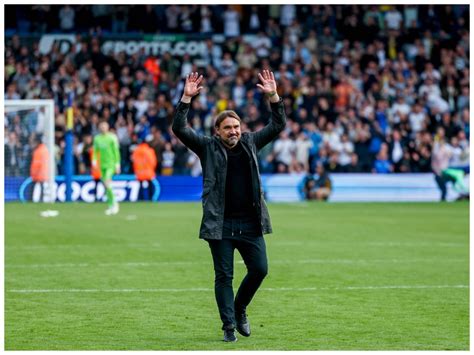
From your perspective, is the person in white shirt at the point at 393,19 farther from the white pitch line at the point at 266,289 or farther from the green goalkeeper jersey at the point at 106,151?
the white pitch line at the point at 266,289

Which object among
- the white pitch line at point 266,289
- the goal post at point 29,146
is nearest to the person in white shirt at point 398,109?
the goal post at point 29,146

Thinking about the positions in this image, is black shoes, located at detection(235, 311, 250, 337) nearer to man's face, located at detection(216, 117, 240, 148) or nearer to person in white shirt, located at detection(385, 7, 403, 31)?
man's face, located at detection(216, 117, 240, 148)

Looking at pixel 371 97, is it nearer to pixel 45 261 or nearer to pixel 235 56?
pixel 235 56

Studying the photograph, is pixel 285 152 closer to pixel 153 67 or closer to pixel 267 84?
pixel 153 67

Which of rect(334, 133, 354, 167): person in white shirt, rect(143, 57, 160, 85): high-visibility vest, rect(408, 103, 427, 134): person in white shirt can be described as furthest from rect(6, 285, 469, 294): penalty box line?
rect(143, 57, 160, 85): high-visibility vest

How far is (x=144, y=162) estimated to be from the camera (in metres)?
34.4

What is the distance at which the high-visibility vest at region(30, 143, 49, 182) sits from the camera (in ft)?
103

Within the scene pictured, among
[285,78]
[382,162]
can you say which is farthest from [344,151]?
[285,78]

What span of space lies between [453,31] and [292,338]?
32.4m

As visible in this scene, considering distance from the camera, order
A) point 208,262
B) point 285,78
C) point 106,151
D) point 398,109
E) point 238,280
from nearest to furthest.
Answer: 1. point 238,280
2. point 208,262
3. point 106,151
4. point 398,109
5. point 285,78

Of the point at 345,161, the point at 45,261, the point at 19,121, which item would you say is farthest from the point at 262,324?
the point at 345,161

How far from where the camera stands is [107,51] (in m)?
40.9

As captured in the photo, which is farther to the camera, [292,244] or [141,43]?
[141,43]

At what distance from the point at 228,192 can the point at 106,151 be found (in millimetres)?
18406
